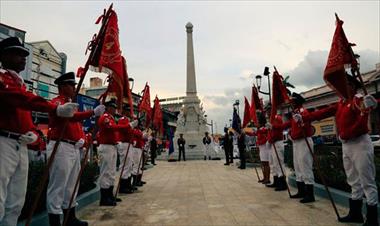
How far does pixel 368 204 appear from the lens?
4.29 m

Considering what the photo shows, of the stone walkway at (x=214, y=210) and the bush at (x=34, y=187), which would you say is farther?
the stone walkway at (x=214, y=210)

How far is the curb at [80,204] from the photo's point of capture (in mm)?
4240

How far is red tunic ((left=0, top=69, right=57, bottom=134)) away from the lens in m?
2.94

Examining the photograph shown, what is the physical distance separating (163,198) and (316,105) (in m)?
39.9

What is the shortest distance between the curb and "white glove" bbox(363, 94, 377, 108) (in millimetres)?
4921

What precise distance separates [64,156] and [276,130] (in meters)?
5.53

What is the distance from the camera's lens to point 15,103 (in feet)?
9.68

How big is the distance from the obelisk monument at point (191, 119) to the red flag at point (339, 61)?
2205 cm

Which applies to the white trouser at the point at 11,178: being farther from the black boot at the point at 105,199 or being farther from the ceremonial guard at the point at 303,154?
the ceremonial guard at the point at 303,154

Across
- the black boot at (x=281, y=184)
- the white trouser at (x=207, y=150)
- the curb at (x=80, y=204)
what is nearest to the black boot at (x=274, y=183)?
the black boot at (x=281, y=184)

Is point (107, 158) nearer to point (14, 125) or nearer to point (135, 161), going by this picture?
point (135, 161)

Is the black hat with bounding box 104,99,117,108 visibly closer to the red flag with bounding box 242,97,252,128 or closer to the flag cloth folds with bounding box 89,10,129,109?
the flag cloth folds with bounding box 89,10,129,109

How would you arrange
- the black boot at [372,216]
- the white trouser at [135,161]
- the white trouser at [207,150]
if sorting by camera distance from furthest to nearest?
the white trouser at [207,150] < the white trouser at [135,161] < the black boot at [372,216]

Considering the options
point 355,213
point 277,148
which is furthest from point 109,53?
point 277,148
